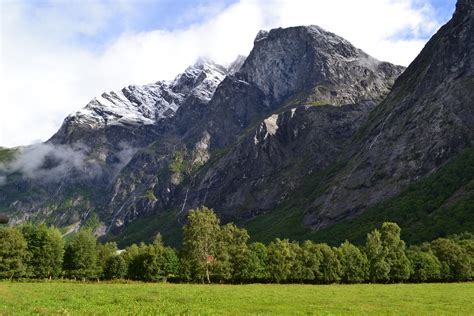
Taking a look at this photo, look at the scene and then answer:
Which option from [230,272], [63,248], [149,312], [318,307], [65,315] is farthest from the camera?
[63,248]

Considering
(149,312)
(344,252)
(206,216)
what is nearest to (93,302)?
(149,312)

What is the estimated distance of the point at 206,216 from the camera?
109688 millimetres

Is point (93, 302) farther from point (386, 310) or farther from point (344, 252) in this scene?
point (344, 252)

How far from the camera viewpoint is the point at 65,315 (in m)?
31.4

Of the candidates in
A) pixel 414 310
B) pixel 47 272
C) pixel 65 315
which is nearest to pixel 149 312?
pixel 65 315

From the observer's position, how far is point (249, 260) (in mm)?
112125

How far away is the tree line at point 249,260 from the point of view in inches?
4237

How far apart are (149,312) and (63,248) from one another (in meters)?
100

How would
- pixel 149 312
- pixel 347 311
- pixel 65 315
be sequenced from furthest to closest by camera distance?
pixel 347 311 < pixel 149 312 < pixel 65 315

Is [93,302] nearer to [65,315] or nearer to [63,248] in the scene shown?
[65,315]

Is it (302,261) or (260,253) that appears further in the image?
(260,253)

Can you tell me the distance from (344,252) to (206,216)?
38.5 m

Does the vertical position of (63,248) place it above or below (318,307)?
above

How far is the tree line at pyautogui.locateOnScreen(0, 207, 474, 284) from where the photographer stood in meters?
108
